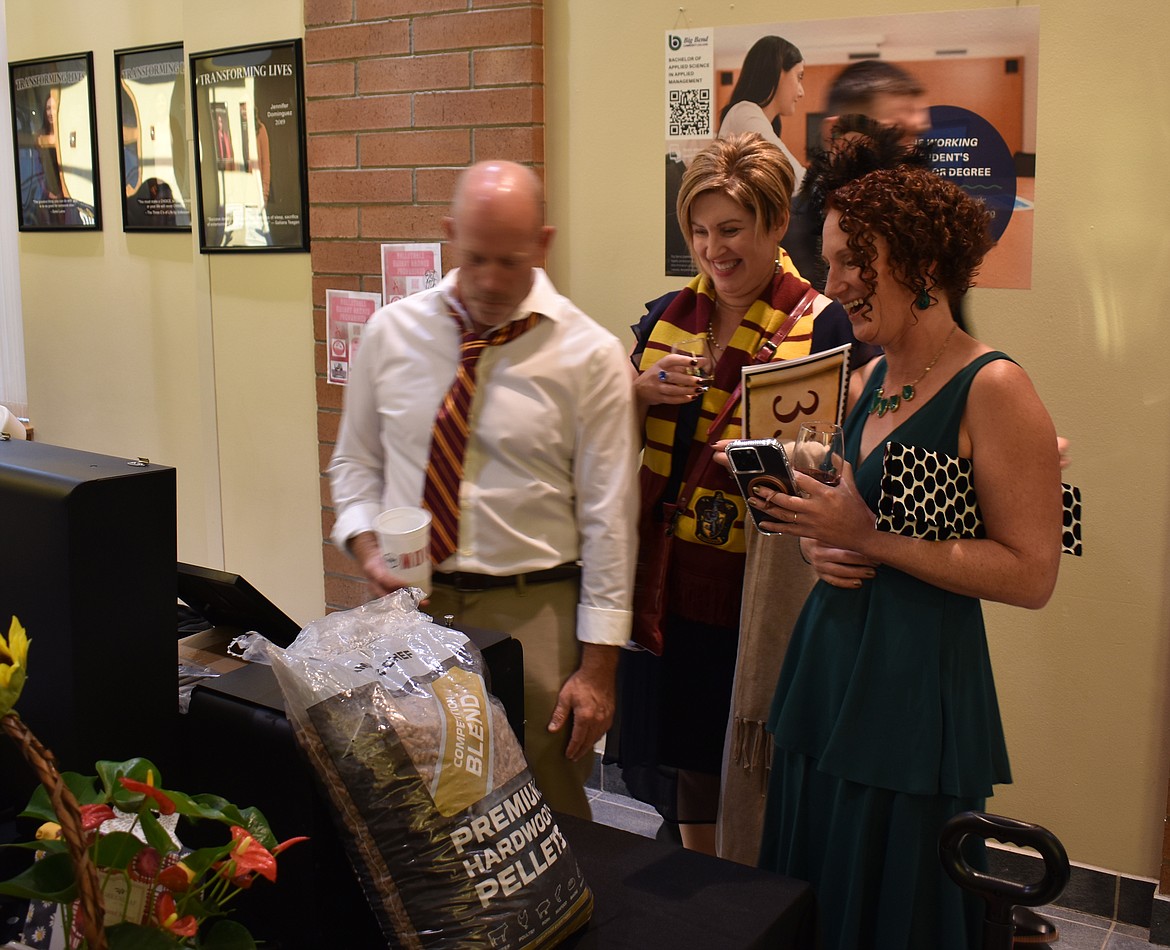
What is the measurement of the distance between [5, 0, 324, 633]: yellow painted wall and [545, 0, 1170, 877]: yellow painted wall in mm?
1576

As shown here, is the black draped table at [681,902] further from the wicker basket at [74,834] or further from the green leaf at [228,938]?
the wicker basket at [74,834]

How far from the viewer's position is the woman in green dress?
5.26 ft

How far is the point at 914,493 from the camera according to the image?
1.64 m

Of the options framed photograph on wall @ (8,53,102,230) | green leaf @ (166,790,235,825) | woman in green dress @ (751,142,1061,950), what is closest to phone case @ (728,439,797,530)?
woman in green dress @ (751,142,1061,950)

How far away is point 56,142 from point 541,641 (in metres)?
3.59

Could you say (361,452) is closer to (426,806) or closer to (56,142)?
(426,806)

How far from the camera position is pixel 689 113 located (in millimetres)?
2867

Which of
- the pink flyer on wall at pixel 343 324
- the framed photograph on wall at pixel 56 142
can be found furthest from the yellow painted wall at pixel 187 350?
the pink flyer on wall at pixel 343 324

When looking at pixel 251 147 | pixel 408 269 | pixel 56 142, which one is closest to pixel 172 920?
pixel 408 269

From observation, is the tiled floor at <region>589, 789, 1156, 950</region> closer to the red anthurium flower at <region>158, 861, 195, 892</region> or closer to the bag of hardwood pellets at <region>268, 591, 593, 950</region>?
the bag of hardwood pellets at <region>268, 591, 593, 950</region>

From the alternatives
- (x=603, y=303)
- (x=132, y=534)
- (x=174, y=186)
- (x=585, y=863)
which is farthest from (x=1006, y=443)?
(x=174, y=186)

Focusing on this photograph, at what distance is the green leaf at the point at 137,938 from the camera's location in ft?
2.79

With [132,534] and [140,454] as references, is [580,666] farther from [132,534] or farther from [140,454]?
[140,454]

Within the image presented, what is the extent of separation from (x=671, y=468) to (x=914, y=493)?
1.98ft
